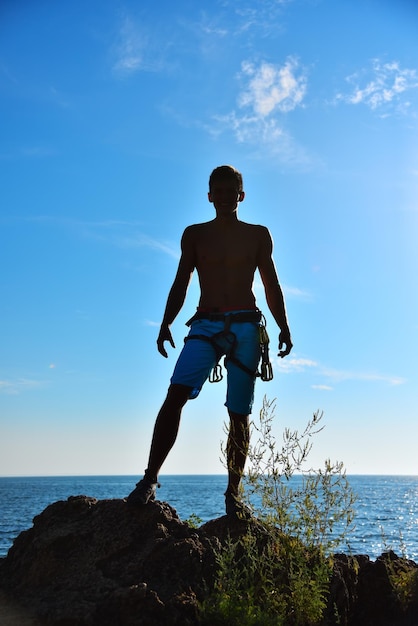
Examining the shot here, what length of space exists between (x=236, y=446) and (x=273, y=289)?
1569 mm

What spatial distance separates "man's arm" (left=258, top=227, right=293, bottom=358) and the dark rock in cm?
175

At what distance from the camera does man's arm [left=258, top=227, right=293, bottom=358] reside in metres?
6.65

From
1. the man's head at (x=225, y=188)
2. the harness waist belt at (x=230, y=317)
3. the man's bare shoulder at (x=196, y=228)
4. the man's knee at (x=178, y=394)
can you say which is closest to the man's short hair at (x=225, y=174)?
the man's head at (x=225, y=188)

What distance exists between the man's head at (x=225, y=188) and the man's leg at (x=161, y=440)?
1.83 meters

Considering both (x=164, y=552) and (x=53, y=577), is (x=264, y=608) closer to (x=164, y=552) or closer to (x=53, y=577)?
(x=164, y=552)

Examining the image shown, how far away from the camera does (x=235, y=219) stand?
671 centimetres

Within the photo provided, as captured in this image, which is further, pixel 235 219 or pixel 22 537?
pixel 235 219

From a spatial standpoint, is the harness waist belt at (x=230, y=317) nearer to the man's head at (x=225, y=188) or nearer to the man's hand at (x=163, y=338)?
the man's hand at (x=163, y=338)

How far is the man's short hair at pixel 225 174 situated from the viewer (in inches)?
258

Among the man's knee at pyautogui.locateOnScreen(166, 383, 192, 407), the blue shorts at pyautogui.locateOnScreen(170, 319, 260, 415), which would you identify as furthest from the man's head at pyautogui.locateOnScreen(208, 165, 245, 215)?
the man's knee at pyautogui.locateOnScreen(166, 383, 192, 407)

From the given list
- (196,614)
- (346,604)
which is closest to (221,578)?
(196,614)

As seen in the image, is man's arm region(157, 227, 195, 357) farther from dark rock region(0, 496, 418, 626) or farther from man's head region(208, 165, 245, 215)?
dark rock region(0, 496, 418, 626)

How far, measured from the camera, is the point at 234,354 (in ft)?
20.7

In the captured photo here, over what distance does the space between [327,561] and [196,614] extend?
1.24m
